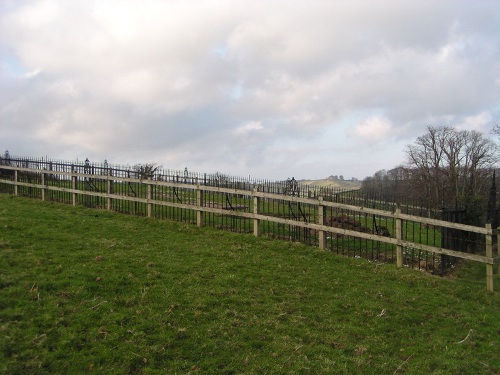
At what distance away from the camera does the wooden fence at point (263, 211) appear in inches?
397

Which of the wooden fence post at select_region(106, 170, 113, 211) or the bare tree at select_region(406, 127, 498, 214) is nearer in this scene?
the wooden fence post at select_region(106, 170, 113, 211)

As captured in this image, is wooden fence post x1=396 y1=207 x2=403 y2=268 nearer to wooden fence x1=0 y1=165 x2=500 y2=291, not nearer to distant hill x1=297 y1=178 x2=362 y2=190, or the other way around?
wooden fence x1=0 y1=165 x2=500 y2=291

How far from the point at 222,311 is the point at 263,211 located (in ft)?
20.9

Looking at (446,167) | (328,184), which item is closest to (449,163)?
(446,167)

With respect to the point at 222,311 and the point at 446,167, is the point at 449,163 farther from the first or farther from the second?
the point at 222,311

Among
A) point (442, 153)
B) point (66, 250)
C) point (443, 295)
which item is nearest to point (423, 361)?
Result: point (443, 295)

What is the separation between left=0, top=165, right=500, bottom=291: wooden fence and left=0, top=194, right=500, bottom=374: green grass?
92 cm

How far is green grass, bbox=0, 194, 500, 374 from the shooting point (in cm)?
515

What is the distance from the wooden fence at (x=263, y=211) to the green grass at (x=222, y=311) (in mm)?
919

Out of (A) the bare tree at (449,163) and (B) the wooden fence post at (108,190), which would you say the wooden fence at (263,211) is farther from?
(A) the bare tree at (449,163)

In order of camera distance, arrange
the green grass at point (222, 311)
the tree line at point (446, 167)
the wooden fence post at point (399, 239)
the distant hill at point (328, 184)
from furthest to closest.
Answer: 1. the tree line at point (446, 167)
2. the distant hill at point (328, 184)
3. the wooden fence post at point (399, 239)
4. the green grass at point (222, 311)

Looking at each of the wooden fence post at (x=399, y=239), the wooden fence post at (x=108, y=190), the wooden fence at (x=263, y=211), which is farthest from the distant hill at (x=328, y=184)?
the wooden fence post at (x=108, y=190)

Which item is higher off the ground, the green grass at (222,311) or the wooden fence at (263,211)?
the wooden fence at (263,211)

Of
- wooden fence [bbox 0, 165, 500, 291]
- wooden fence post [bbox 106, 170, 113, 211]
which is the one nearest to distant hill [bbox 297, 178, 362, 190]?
wooden fence [bbox 0, 165, 500, 291]
